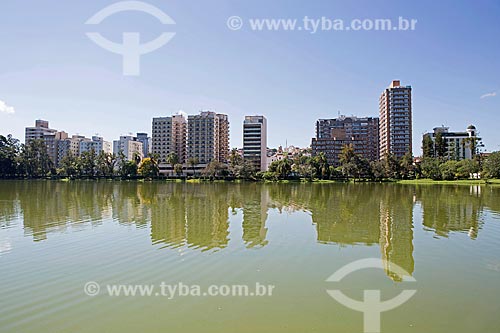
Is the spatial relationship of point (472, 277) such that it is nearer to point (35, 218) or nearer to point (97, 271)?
point (97, 271)

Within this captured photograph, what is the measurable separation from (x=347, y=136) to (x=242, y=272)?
112 metres

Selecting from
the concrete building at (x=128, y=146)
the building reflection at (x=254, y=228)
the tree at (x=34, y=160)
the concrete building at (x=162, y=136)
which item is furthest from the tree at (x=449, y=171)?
the concrete building at (x=128, y=146)

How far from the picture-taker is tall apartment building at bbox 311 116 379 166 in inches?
4321

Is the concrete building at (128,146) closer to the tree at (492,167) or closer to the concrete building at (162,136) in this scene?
the concrete building at (162,136)

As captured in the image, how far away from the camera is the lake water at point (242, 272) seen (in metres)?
6.94

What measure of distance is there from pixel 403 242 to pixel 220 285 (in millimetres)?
8371

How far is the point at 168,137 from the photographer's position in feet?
376

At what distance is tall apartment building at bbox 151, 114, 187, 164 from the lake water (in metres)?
96.7

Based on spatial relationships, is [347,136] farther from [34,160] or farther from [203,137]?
[34,160]

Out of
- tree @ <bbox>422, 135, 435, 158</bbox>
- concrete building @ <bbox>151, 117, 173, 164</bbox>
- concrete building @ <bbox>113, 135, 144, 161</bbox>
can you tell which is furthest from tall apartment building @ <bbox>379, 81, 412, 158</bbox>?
concrete building @ <bbox>113, 135, 144, 161</bbox>

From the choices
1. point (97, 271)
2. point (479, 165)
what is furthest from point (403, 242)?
Answer: point (479, 165)

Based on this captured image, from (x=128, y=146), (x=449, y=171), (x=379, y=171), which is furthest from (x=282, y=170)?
(x=128, y=146)

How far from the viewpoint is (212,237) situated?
14.4m

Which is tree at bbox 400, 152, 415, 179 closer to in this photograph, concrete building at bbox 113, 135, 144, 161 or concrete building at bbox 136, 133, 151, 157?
concrete building at bbox 113, 135, 144, 161
